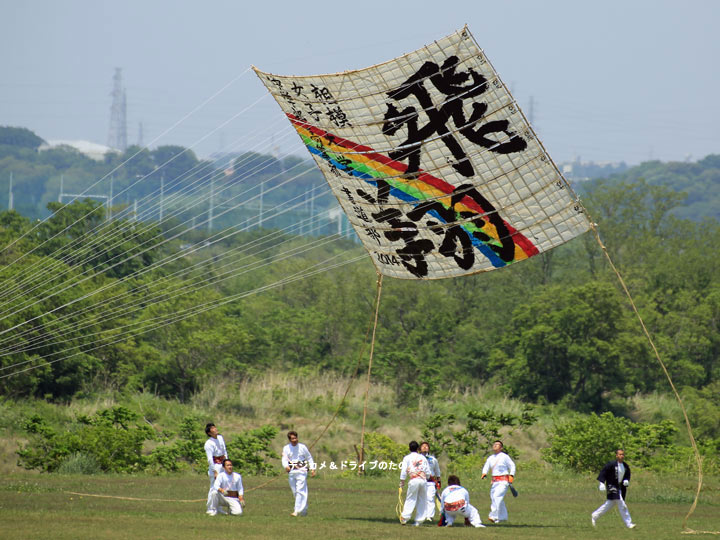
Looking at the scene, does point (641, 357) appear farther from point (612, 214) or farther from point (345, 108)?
point (345, 108)

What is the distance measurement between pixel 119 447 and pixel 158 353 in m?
17.2

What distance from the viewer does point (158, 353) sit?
131ft

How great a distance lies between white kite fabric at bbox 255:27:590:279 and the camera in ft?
50.5

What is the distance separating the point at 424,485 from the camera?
1466cm

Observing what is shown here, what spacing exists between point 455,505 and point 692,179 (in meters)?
177

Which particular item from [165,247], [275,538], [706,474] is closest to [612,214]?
[165,247]

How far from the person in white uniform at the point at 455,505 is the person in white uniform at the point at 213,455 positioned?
336 cm

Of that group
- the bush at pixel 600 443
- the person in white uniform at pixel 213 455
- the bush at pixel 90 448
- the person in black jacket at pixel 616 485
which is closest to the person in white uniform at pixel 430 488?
the person in black jacket at pixel 616 485

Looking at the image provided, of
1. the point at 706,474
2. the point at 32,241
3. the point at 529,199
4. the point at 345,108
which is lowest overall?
the point at 706,474

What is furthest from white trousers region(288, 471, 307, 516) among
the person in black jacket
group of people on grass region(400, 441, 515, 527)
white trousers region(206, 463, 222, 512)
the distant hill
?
the distant hill

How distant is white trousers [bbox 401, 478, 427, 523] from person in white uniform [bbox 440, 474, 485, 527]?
11.9 inches

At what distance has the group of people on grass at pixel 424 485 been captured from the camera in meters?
14.6

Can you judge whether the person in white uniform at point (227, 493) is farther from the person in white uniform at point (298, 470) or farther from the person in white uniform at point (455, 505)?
the person in white uniform at point (455, 505)

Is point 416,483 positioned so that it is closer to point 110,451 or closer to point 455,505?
point 455,505
